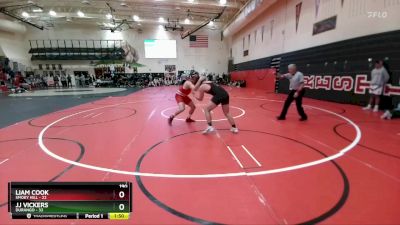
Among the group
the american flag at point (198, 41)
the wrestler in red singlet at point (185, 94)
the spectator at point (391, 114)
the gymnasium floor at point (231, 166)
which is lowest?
the gymnasium floor at point (231, 166)

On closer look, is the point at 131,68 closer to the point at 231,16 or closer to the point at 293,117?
the point at 231,16

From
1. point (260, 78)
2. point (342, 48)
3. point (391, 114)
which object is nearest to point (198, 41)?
A: point (260, 78)

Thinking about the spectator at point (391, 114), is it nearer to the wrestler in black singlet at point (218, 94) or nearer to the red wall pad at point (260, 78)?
the wrestler in black singlet at point (218, 94)

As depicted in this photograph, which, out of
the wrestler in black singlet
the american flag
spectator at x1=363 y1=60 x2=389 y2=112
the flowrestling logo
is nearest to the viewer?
the wrestler in black singlet

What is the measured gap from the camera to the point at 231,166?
321 cm

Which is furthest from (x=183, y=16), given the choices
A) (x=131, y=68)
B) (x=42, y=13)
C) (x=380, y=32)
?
(x=380, y=32)

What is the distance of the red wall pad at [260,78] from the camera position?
15.2m

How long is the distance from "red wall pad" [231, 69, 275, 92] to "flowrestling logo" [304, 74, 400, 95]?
4.10 meters

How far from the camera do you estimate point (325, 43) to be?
32.9 feet
